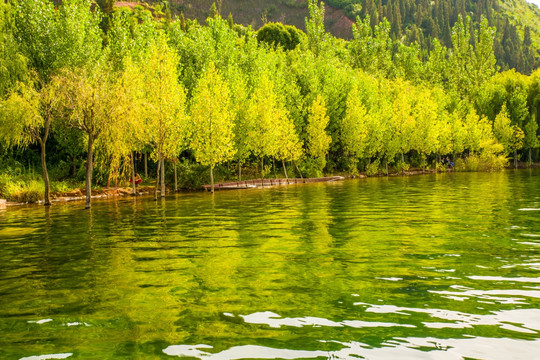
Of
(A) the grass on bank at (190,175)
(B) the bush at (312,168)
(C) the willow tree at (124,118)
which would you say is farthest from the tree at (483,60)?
(C) the willow tree at (124,118)

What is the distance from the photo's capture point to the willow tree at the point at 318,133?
63.2 meters

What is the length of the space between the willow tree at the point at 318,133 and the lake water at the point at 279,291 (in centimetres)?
4415

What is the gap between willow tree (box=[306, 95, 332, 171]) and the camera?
63.2 meters

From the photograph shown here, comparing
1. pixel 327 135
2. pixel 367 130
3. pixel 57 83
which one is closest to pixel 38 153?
pixel 57 83

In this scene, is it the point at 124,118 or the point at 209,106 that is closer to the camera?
the point at 124,118

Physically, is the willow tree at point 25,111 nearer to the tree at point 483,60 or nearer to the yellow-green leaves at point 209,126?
the yellow-green leaves at point 209,126

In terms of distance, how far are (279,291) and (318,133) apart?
5503cm

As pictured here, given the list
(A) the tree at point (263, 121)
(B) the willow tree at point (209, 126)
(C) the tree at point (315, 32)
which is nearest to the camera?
(B) the willow tree at point (209, 126)

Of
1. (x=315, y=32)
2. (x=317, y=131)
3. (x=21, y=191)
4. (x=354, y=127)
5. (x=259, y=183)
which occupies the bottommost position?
(x=259, y=183)

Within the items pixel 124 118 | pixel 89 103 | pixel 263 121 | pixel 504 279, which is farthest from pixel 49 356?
pixel 263 121

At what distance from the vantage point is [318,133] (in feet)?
208

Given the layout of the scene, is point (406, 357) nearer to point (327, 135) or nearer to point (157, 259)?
point (157, 259)

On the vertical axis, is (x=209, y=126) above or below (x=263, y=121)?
below

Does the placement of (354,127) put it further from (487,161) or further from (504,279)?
(504,279)
